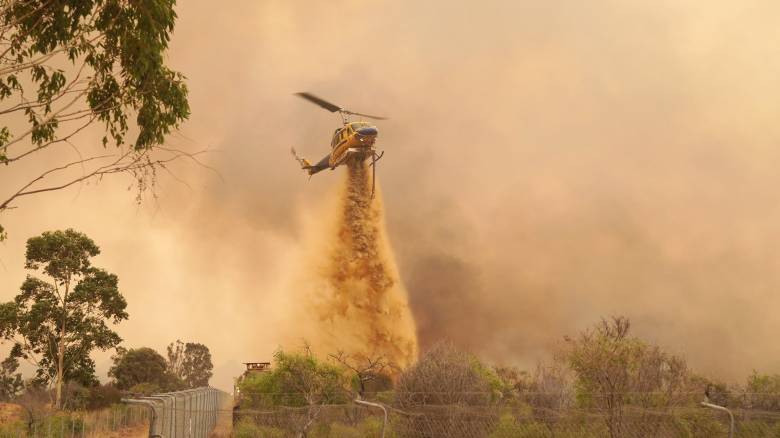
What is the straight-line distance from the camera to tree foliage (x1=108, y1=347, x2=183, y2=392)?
75375 millimetres

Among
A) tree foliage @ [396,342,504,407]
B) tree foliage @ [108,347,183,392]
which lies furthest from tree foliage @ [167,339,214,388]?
tree foliage @ [396,342,504,407]

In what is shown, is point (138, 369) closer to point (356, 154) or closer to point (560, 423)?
point (356, 154)

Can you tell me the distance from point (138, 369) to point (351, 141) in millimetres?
37203

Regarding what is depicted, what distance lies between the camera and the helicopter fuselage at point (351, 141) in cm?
5659

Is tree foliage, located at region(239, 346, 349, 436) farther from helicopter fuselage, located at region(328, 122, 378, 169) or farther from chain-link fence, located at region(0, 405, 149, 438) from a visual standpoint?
helicopter fuselage, located at region(328, 122, 378, 169)

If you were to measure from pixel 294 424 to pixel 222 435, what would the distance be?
8.11 meters

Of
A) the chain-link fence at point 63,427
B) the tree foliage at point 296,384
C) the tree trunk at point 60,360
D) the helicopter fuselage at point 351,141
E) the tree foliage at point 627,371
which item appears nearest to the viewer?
the tree foliage at point 627,371

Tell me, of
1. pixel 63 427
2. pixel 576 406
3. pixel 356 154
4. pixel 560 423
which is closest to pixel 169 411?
pixel 560 423

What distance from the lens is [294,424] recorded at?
2277 centimetres

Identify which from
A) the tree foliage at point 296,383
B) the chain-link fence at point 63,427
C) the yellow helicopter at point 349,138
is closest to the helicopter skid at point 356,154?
the yellow helicopter at point 349,138

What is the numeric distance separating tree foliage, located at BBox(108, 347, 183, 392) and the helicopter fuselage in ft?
104

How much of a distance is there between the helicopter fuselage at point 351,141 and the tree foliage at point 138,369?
104ft

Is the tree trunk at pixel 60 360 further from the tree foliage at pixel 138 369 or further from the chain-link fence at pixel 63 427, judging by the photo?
the tree foliage at pixel 138 369

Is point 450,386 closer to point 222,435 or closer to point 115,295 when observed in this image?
point 222,435
